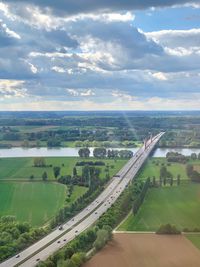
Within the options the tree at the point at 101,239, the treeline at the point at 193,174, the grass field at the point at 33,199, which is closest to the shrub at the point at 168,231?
the tree at the point at 101,239

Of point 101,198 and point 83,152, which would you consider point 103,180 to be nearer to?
point 101,198

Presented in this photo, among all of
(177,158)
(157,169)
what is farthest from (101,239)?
(177,158)

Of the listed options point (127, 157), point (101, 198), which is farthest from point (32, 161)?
point (101, 198)

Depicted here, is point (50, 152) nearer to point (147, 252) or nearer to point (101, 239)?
point (101, 239)

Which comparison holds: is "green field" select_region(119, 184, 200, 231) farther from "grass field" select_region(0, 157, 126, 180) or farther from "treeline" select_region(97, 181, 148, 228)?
"grass field" select_region(0, 157, 126, 180)

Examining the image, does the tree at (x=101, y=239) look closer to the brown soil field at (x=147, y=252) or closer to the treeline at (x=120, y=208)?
the brown soil field at (x=147, y=252)

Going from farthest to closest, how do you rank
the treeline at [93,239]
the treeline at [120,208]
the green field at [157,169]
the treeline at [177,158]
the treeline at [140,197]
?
1. the treeline at [177,158]
2. the green field at [157,169]
3. the treeline at [140,197]
4. the treeline at [120,208]
5. the treeline at [93,239]
